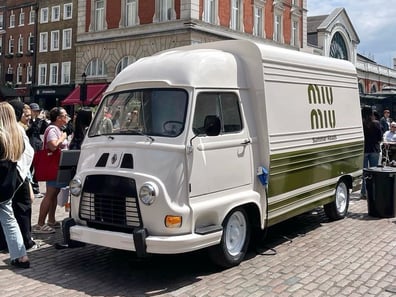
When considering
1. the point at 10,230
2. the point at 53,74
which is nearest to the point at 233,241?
the point at 10,230

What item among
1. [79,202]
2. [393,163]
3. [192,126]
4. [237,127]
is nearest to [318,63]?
[237,127]

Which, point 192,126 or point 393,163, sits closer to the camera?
point 192,126

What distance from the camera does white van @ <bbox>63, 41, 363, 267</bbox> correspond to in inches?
210

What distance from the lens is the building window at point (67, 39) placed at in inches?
1726

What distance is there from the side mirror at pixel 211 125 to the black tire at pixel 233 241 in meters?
1.07

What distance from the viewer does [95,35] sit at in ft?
124

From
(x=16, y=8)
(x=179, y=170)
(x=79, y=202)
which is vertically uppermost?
(x=16, y=8)

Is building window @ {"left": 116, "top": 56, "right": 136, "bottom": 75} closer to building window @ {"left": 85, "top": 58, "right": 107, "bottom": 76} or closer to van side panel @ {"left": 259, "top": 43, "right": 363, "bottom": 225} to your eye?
building window @ {"left": 85, "top": 58, "right": 107, "bottom": 76}

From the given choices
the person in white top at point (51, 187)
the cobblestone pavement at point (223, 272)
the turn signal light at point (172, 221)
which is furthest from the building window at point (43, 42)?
the turn signal light at point (172, 221)

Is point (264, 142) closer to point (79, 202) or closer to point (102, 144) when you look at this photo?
point (102, 144)

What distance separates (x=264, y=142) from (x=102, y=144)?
215 cm

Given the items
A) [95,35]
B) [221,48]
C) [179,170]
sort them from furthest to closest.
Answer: [95,35] < [221,48] < [179,170]

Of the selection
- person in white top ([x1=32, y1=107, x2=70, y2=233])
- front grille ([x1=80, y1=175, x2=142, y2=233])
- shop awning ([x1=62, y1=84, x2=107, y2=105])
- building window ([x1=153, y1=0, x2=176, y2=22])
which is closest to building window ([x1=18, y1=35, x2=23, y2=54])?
shop awning ([x1=62, y1=84, x2=107, y2=105])

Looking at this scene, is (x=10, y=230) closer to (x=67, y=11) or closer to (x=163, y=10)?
(x=163, y=10)
